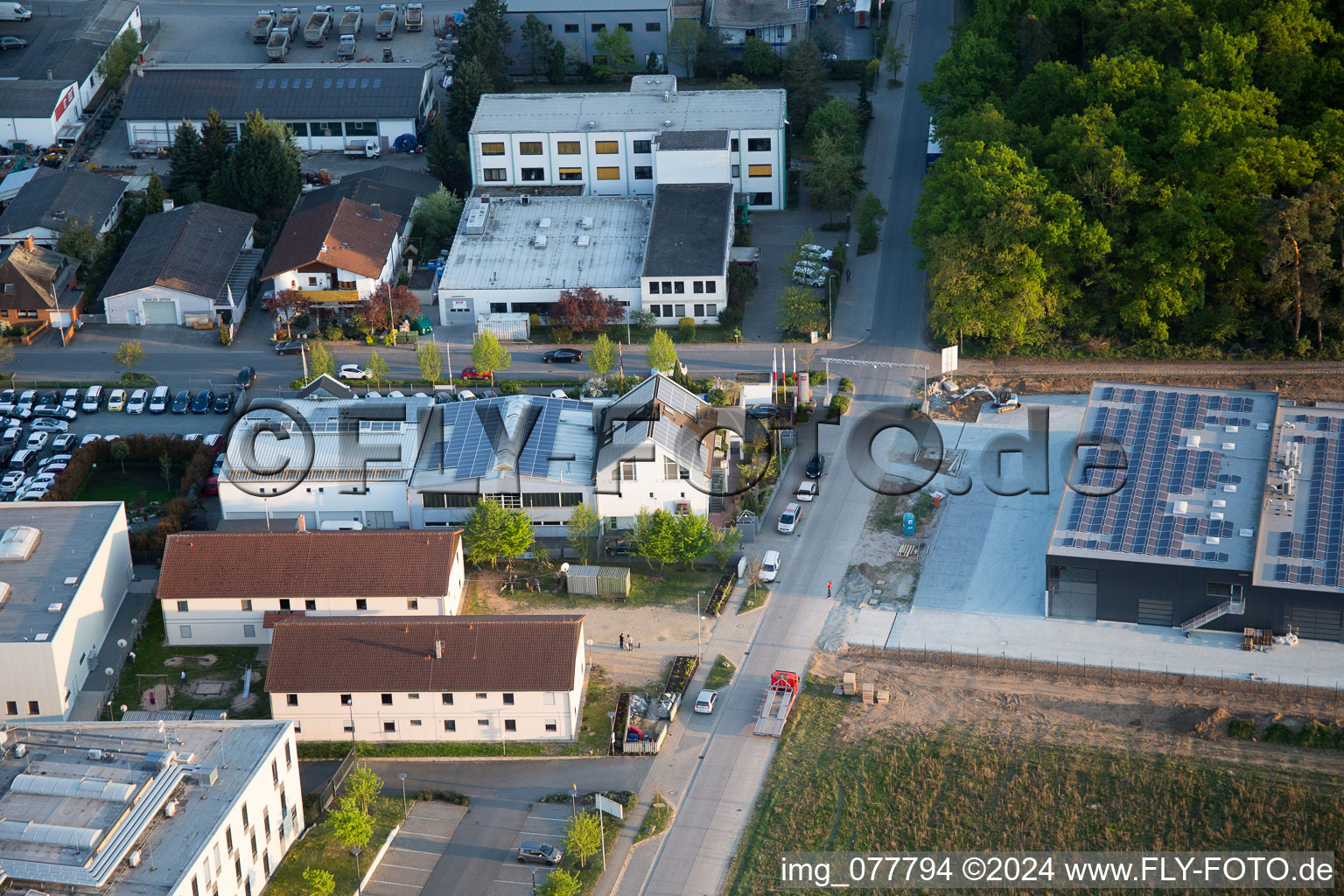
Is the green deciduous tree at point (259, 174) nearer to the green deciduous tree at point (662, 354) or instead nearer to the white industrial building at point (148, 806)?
the green deciduous tree at point (662, 354)

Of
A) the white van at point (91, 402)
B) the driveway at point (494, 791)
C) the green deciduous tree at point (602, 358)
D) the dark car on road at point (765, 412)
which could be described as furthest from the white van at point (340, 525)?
the dark car on road at point (765, 412)

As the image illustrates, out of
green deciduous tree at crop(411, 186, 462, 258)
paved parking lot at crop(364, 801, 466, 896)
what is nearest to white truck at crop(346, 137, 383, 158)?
green deciduous tree at crop(411, 186, 462, 258)

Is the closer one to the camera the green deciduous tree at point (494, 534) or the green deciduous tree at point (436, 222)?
the green deciduous tree at point (494, 534)

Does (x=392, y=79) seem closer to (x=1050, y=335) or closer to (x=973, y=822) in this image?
(x=1050, y=335)

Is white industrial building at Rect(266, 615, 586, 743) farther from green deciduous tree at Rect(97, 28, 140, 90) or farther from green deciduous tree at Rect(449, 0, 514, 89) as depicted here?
green deciduous tree at Rect(97, 28, 140, 90)

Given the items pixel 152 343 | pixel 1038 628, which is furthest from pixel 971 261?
pixel 152 343

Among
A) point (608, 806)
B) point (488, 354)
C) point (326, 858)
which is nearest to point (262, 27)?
point (488, 354)
